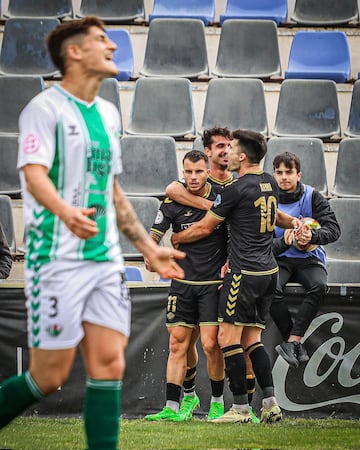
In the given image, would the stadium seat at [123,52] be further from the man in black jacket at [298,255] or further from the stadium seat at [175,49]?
the man in black jacket at [298,255]

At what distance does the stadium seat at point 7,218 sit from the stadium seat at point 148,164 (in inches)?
51.3

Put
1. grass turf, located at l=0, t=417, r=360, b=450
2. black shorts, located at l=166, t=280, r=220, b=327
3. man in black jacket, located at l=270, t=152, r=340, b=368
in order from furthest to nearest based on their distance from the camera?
A: man in black jacket, located at l=270, t=152, r=340, b=368, black shorts, located at l=166, t=280, r=220, b=327, grass turf, located at l=0, t=417, r=360, b=450

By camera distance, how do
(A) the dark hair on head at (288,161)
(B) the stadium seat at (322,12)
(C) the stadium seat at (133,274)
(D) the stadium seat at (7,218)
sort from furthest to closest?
(B) the stadium seat at (322,12), (D) the stadium seat at (7,218), (C) the stadium seat at (133,274), (A) the dark hair on head at (288,161)

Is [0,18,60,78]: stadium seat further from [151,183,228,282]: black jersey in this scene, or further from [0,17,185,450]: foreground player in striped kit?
[0,17,185,450]: foreground player in striped kit

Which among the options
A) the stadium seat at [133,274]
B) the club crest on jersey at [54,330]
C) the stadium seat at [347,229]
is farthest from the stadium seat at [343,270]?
the club crest on jersey at [54,330]

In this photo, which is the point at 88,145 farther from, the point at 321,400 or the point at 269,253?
the point at 321,400

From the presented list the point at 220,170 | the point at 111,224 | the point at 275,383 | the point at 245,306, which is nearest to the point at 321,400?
the point at 275,383

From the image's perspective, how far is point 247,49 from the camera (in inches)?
445

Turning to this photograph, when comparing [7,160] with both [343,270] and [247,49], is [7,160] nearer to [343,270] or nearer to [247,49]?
[247,49]

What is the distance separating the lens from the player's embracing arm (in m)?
4.09

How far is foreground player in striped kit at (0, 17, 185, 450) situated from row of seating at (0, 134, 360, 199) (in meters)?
5.70

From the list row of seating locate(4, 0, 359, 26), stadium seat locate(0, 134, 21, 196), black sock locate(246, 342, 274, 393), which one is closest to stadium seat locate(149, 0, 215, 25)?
row of seating locate(4, 0, 359, 26)

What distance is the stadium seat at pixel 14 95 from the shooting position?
34.9 ft

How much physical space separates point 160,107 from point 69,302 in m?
7.04
